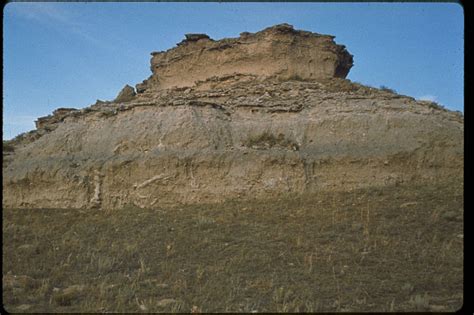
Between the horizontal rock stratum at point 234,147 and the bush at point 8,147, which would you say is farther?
the bush at point 8,147

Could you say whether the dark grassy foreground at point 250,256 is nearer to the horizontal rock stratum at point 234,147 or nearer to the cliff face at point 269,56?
the horizontal rock stratum at point 234,147

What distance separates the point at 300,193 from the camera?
1466 centimetres

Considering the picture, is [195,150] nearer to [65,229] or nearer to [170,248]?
[65,229]

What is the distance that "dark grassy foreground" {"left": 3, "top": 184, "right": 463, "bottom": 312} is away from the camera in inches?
269

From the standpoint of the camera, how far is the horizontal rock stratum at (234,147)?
14.9 metres

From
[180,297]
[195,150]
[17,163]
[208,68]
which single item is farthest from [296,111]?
[180,297]

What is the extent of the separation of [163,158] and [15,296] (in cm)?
829

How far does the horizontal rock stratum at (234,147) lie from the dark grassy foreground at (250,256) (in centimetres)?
103

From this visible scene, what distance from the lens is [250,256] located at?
912 centimetres

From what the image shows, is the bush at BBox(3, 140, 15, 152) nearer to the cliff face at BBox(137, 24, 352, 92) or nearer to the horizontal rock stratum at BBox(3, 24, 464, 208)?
the horizontal rock stratum at BBox(3, 24, 464, 208)

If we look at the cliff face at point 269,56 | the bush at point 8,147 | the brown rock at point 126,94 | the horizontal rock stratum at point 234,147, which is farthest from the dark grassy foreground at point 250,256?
the brown rock at point 126,94

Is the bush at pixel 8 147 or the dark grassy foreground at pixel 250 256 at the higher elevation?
the bush at pixel 8 147

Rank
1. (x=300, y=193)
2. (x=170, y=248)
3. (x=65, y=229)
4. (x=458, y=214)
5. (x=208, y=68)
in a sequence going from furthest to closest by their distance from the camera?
(x=208, y=68)
(x=300, y=193)
(x=65, y=229)
(x=458, y=214)
(x=170, y=248)

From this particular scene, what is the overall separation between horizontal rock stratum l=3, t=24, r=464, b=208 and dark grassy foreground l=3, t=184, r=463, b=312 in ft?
3.37
